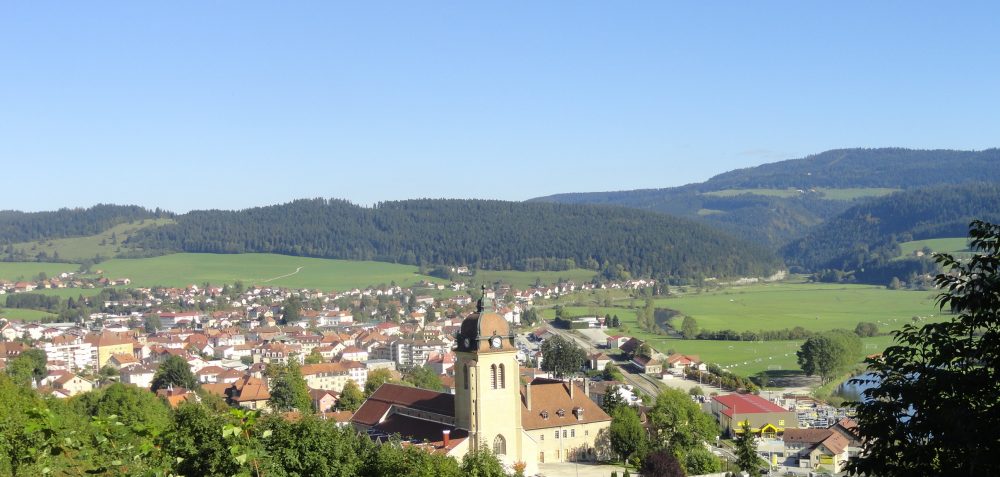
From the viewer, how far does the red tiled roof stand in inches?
2053

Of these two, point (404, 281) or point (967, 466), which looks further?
point (404, 281)

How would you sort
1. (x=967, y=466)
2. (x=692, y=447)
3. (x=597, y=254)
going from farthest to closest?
1. (x=597, y=254)
2. (x=692, y=447)
3. (x=967, y=466)

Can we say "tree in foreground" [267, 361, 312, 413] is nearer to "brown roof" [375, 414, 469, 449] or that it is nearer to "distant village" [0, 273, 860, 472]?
"distant village" [0, 273, 860, 472]

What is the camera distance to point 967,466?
9.08 metres

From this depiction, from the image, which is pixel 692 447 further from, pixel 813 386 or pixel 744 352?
pixel 744 352

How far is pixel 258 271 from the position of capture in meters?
166

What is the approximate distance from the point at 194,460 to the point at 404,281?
141 metres

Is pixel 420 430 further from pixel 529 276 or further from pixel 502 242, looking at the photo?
pixel 502 242

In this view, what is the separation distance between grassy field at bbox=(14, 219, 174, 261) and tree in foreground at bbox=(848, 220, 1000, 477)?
6829 inches

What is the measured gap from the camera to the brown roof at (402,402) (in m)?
38.4

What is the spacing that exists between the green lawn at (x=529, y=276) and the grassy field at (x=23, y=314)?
60.8m

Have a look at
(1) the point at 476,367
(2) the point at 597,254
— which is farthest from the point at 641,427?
(2) the point at 597,254

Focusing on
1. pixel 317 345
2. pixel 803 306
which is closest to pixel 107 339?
pixel 317 345

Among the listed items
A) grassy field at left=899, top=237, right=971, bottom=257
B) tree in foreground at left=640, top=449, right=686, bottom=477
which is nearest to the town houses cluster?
tree in foreground at left=640, top=449, right=686, bottom=477
